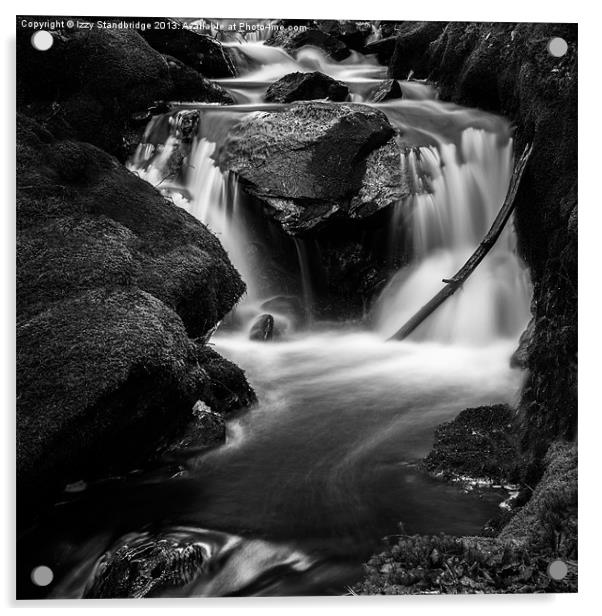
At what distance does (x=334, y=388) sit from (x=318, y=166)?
1519mm

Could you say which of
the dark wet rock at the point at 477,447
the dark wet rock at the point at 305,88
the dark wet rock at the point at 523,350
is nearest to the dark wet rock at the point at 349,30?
the dark wet rock at the point at 305,88

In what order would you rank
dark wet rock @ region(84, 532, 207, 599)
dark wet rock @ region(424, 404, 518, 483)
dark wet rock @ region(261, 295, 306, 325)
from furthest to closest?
dark wet rock @ region(261, 295, 306, 325), dark wet rock @ region(424, 404, 518, 483), dark wet rock @ region(84, 532, 207, 599)

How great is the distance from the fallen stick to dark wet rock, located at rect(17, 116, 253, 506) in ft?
3.20

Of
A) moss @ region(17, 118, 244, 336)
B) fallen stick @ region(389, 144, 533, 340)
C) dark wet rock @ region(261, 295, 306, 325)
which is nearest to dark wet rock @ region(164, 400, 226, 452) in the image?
moss @ region(17, 118, 244, 336)

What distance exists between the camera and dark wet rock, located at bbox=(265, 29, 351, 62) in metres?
3.36

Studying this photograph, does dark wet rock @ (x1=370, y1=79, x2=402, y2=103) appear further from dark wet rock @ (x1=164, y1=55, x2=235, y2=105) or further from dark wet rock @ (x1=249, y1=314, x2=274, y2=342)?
dark wet rock @ (x1=249, y1=314, x2=274, y2=342)

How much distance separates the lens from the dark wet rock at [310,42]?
11.0 ft

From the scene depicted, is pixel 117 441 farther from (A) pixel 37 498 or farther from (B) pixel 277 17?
(B) pixel 277 17

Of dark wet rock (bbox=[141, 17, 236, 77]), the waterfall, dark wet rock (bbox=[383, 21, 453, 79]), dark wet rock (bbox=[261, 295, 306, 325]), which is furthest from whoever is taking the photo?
dark wet rock (bbox=[261, 295, 306, 325])

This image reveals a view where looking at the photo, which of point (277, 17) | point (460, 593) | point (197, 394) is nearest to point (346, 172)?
point (277, 17)

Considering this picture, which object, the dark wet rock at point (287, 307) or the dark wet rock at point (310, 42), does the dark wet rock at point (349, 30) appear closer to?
the dark wet rock at point (310, 42)

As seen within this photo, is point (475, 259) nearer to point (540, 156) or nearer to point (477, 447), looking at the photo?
point (540, 156)

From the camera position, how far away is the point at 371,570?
9.03 feet

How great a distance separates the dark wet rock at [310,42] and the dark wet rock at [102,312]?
105 centimetres
